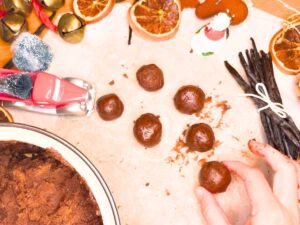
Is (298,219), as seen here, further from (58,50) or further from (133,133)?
(58,50)

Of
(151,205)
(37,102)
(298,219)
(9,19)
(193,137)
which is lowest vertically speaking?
(298,219)

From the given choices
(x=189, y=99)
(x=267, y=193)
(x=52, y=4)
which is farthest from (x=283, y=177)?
(x=52, y=4)

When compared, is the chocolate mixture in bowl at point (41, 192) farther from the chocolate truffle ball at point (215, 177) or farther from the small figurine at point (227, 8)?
the small figurine at point (227, 8)

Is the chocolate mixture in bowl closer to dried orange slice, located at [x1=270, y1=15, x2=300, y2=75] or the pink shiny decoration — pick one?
the pink shiny decoration

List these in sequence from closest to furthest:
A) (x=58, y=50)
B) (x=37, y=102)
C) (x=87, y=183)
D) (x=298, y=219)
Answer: (x=87, y=183)
(x=298, y=219)
(x=37, y=102)
(x=58, y=50)

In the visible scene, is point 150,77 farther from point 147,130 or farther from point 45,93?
point 45,93

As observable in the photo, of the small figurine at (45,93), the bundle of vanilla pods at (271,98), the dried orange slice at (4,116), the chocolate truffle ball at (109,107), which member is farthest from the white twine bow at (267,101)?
the dried orange slice at (4,116)

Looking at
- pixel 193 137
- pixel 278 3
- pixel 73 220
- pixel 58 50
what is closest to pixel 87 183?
pixel 73 220
